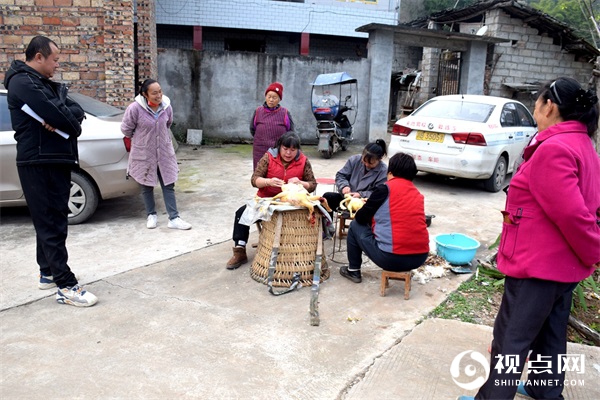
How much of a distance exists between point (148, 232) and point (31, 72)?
2.40m

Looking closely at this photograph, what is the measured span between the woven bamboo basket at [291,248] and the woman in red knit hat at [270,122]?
Answer: 1.75m

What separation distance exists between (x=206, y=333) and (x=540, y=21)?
14.8 m

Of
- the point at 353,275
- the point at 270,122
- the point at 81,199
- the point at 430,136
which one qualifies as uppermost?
the point at 270,122

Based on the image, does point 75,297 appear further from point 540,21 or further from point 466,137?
point 540,21

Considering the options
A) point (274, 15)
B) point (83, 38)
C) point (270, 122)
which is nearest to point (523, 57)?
point (274, 15)

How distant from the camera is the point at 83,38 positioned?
8.64 metres

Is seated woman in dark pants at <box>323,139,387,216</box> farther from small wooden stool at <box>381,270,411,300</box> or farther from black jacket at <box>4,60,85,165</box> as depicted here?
black jacket at <box>4,60,85,165</box>

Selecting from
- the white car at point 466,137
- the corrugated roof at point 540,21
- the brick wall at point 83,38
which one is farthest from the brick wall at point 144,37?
the corrugated roof at point 540,21

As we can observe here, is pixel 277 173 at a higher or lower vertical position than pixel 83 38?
lower

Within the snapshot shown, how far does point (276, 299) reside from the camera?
12.9ft

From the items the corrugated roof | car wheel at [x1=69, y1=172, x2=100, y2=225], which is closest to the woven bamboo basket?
car wheel at [x1=69, y1=172, x2=100, y2=225]

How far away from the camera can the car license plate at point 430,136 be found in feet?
24.8

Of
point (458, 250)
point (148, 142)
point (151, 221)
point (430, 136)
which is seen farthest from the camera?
point (430, 136)

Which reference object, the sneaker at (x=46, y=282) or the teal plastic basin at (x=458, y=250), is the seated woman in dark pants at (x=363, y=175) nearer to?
the teal plastic basin at (x=458, y=250)
